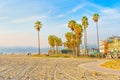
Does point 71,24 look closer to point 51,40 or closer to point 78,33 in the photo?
point 78,33

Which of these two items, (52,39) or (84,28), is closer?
(84,28)

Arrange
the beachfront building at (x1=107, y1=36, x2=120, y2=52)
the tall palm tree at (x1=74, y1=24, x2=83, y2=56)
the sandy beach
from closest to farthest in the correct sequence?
the sandy beach → the tall palm tree at (x1=74, y1=24, x2=83, y2=56) → the beachfront building at (x1=107, y1=36, x2=120, y2=52)

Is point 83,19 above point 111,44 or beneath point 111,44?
above

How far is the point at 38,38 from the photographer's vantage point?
287 feet

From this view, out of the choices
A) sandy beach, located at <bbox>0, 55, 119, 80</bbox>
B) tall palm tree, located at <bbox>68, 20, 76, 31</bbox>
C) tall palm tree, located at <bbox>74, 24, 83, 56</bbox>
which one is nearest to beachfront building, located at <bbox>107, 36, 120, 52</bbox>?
tall palm tree, located at <bbox>74, 24, 83, 56</bbox>

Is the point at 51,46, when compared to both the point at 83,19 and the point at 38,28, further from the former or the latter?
the point at 83,19

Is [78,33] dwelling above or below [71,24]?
below

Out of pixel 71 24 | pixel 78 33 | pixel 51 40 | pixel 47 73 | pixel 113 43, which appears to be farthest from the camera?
pixel 51 40

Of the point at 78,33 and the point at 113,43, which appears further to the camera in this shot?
the point at 113,43

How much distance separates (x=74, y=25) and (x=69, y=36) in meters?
10.7

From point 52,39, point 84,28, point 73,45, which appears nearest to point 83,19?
point 84,28

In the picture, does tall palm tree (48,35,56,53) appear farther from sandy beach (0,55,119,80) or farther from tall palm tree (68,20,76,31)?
sandy beach (0,55,119,80)

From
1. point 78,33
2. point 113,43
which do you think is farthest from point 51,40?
point 78,33

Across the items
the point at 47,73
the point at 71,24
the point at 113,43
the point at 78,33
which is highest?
the point at 71,24
